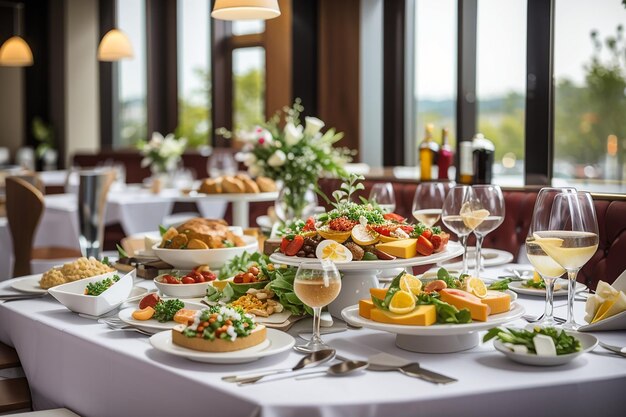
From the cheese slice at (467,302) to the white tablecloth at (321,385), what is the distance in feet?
0.28

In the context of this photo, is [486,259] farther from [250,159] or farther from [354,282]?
[250,159]

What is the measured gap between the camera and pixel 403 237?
1870 millimetres

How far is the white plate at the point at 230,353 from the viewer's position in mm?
1450

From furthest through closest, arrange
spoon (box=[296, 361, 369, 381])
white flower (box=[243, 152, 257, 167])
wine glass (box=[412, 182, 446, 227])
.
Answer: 1. white flower (box=[243, 152, 257, 167])
2. wine glass (box=[412, 182, 446, 227])
3. spoon (box=[296, 361, 369, 381])

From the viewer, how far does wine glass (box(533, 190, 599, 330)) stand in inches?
63.7

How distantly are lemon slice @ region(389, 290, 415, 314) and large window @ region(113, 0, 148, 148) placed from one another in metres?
8.72

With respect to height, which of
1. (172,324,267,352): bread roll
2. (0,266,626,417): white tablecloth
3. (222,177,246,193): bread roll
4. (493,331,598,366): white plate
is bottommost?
(0,266,626,417): white tablecloth

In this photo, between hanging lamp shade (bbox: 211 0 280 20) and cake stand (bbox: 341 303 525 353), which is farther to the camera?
hanging lamp shade (bbox: 211 0 280 20)

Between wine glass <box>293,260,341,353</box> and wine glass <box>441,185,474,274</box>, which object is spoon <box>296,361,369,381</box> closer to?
wine glass <box>293,260,341,353</box>

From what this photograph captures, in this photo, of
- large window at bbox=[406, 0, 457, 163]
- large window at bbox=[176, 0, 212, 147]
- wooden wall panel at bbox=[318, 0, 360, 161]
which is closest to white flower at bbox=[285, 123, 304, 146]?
large window at bbox=[406, 0, 457, 163]

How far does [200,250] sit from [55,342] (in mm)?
615

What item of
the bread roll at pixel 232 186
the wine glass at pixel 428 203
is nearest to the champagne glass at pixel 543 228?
the wine glass at pixel 428 203

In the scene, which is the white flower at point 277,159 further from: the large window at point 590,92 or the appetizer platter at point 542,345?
the large window at point 590,92

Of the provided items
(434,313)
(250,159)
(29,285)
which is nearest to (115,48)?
(250,159)
